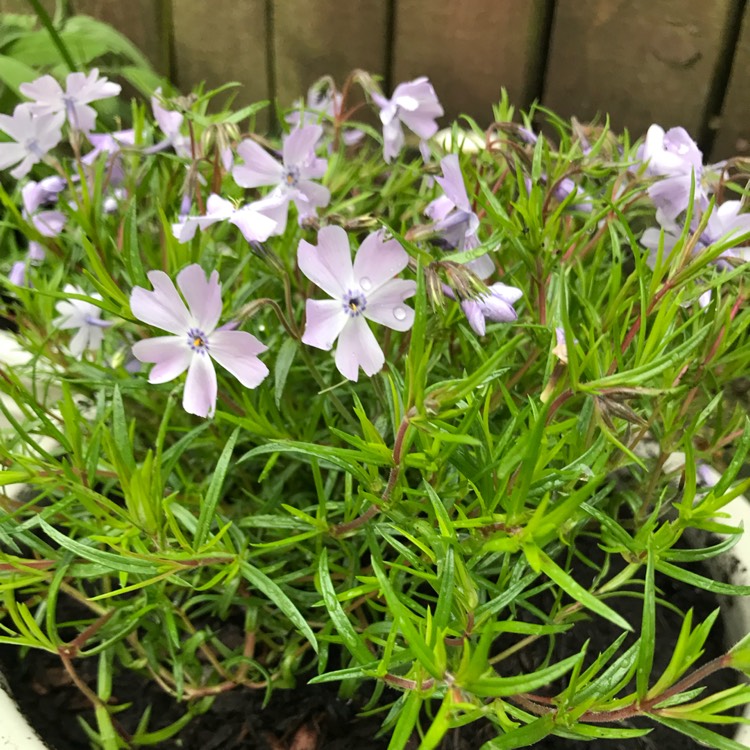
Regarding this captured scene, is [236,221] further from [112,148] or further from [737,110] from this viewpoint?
[737,110]

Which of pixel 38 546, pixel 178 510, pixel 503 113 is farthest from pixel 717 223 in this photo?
pixel 38 546

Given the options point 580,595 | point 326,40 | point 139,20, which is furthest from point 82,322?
point 139,20

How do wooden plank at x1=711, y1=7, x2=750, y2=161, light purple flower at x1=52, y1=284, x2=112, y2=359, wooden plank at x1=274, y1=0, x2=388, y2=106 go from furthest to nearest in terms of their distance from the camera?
wooden plank at x1=274, y1=0, x2=388, y2=106 < wooden plank at x1=711, y1=7, x2=750, y2=161 < light purple flower at x1=52, y1=284, x2=112, y2=359

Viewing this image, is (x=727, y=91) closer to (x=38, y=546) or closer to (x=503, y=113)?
(x=503, y=113)

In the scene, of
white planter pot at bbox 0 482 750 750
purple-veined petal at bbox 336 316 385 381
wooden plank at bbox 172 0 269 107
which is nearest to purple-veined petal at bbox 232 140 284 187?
purple-veined petal at bbox 336 316 385 381

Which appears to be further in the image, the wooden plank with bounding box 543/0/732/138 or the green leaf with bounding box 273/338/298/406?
the wooden plank with bounding box 543/0/732/138

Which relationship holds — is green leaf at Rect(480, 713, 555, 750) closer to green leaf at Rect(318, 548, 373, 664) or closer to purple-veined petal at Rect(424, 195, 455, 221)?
green leaf at Rect(318, 548, 373, 664)
